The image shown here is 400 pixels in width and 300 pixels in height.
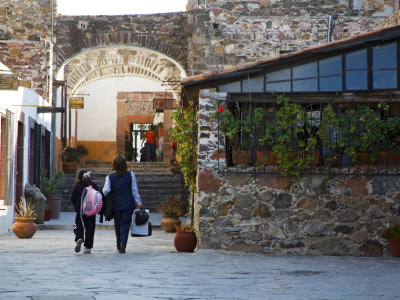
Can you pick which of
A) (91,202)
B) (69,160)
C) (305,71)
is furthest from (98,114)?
(91,202)

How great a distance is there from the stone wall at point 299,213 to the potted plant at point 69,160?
51.0 ft

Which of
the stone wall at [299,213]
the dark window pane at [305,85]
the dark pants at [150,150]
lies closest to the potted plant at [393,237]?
the stone wall at [299,213]

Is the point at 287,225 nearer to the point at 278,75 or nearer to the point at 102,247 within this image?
the point at 278,75

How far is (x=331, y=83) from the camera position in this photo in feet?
37.0

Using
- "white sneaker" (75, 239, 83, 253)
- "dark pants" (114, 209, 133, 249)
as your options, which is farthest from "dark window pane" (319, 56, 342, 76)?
"white sneaker" (75, 239, 83, 253)

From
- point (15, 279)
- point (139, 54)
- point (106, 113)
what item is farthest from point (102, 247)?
point (106, 113)

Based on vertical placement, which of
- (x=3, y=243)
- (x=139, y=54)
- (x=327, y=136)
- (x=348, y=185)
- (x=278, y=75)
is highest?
(x=139, y=54)

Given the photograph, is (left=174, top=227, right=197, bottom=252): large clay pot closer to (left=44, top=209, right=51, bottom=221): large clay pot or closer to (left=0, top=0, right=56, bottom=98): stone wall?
(left=44, top=209, right=51, bottom=221): large clay pot

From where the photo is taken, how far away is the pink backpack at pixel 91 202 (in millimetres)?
10376

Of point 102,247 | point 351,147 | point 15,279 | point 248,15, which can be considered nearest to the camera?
point 15,279

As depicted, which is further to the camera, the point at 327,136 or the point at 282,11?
the point at 282,11

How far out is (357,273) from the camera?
8.35 m

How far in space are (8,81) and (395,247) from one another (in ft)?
21.3

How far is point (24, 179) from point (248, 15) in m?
7.97
